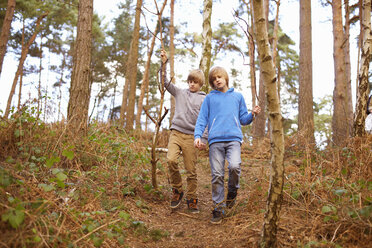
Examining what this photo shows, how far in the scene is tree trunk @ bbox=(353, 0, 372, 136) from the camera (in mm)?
4270

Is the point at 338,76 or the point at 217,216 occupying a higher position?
the point at 338,76

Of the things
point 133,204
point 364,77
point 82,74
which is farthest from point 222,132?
point 82,74

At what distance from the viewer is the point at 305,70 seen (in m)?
9.30

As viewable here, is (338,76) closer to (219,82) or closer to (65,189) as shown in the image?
(219,82)

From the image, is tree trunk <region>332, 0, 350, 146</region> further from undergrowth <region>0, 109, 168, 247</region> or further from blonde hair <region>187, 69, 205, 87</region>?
undergrowth <region>0, 109, 168, 247</region>

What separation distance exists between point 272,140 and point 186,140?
1890 mm

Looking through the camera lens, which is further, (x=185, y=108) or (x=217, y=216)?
(x=185, y=108)

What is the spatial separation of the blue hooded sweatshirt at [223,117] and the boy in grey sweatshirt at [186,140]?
36cm

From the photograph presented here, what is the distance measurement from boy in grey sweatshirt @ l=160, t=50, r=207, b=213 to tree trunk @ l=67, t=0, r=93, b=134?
76.2 inches

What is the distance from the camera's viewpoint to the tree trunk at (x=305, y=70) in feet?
29.5

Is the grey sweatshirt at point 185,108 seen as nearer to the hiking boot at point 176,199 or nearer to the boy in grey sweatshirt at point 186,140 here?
the boy in grey sweatshirt at point 186,140

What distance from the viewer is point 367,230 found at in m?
2.21

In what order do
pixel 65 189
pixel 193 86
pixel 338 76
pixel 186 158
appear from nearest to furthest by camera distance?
pixel 65 189
pixel 186 158
pixel 193 86
pixel 338 76

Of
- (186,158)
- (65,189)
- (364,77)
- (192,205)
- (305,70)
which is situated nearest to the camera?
(65,189)
